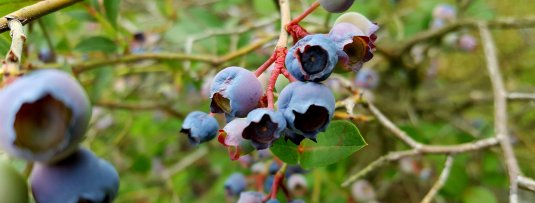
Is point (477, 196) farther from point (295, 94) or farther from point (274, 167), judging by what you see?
point (295, 94)

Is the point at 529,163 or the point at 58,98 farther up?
the point at 58,98

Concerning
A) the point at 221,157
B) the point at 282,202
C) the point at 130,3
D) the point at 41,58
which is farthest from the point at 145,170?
the point at 282,202

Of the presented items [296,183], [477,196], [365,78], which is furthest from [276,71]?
[365,78]

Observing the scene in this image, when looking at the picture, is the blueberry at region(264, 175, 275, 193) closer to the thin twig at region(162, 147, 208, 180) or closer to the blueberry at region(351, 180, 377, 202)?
the blueberry at region(351, 180, 377, 202)

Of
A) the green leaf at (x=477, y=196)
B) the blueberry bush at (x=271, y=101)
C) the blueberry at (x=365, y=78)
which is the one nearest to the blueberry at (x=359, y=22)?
the blueberry bush at (x=271, y=101)

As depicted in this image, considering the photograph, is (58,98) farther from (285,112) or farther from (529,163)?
(529,163)

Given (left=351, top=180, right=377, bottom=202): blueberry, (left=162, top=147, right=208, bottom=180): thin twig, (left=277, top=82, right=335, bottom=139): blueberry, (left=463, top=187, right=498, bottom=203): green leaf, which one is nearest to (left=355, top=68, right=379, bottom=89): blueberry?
(left=351, top=180, right=377, bottom=202): blueberry
